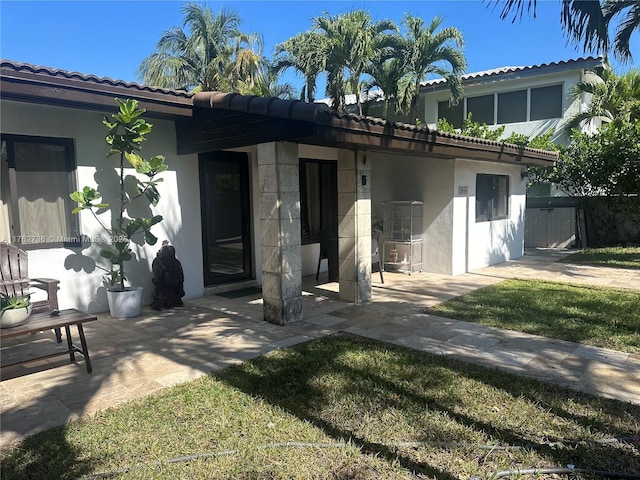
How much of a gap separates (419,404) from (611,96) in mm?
13610

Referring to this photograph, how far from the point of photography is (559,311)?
251 inches

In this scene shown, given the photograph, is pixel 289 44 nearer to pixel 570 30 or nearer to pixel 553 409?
pixel 570 30

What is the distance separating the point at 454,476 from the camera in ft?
8.70

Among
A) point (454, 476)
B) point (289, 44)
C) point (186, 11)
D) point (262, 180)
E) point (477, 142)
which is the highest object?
point (186, 11)

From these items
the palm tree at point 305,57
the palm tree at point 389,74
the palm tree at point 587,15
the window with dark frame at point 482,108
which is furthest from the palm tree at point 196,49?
the palm tree at point 587,15

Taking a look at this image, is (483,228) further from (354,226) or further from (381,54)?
(381,54)

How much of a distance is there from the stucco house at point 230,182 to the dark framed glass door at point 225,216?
0.07ft

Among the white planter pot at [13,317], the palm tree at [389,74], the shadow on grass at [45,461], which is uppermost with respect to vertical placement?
the palm tree at [389,74]

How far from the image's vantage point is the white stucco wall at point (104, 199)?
581cm

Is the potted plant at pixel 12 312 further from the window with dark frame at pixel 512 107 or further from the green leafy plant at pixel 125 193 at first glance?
the window with dark frame at pixel 512 107

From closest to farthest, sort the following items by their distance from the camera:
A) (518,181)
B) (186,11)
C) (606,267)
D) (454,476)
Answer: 1. (454,476)
2. (606,267)
3. (518,181)
4. (186,11)

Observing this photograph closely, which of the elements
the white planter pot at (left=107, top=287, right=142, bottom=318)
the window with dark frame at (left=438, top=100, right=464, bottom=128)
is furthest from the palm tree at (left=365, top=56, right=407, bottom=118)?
the white planter pot at (left=107, top=287, right=142, bottom=318)

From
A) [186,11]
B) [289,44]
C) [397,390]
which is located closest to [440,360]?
[397,390]

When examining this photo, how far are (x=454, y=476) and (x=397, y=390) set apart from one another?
3.81ft
